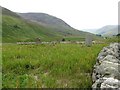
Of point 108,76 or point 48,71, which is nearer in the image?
point 108,76

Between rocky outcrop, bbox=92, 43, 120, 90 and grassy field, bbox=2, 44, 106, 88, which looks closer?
rocky outcrop, bbox=92, 43, 120, 90

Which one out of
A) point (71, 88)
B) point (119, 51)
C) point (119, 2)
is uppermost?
point (119, 2)

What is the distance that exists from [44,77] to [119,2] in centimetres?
1435

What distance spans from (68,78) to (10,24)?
146 metres

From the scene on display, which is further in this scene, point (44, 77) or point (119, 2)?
point (119, 2)

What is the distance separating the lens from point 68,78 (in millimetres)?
14219

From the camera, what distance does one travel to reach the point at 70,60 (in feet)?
55.1

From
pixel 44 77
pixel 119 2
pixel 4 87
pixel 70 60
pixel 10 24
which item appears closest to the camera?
pixel 4 87

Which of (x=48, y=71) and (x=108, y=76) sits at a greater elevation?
(x=108, y=76)

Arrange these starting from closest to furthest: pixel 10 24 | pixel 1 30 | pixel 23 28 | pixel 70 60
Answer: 1. pixel 70 60
2. pixel 1 30
3. pixel 10 24
4. pixel 23 28

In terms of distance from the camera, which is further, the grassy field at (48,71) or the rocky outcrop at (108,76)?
the grassy field at (48,71)

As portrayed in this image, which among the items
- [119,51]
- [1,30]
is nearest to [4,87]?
[119,51]

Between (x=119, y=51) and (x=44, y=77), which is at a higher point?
(x=119, y=51)

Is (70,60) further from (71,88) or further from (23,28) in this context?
(23,28)
